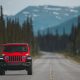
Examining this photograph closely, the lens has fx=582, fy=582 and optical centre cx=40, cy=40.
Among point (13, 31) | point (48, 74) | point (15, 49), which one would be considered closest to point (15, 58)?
point (15, 49)

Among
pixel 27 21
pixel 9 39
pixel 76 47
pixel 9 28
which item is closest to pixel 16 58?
pixel 9 39

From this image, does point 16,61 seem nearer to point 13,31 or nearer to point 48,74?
point 48,74

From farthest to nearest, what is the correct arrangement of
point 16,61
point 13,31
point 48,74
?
point 13,31
point 48,74
point 16,61

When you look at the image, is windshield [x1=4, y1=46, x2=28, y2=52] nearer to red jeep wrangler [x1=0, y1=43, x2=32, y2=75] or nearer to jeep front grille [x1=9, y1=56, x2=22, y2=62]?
red jeep wrangler [x1=0, y1=43, x2=32, y2=75]

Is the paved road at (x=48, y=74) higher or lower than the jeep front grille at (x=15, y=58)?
lower

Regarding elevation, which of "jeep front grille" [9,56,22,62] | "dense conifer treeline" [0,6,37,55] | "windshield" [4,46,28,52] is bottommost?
"dense conifer treeline" [0,6,37,55]

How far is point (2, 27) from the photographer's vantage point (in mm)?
96500

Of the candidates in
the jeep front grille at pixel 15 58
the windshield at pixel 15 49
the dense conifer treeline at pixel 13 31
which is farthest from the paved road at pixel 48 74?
the dense conifer treeline at pixel 13 31

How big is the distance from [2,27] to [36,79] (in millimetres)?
63498

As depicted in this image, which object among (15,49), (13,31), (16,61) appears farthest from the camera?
(13,31)

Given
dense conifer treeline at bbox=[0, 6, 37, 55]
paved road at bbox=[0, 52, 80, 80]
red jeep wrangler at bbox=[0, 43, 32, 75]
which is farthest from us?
dense conifer treeline at bbox=[0, 6, 37, 55]

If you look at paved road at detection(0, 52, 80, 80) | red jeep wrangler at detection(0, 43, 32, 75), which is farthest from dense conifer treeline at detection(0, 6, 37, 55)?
red jeep wrangler at detection(0, 43, 32, 75)

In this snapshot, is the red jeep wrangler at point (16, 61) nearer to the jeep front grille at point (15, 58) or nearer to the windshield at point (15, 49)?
the jeep front grille at point (15, 58)

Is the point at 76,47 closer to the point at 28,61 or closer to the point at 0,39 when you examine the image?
the point at 0,39
